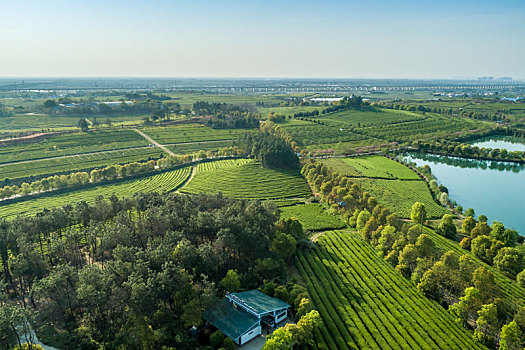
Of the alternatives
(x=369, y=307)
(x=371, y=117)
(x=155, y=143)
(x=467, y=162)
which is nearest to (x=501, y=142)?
(x=467, y=162)

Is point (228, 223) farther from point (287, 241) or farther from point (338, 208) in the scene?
point (338, 208)

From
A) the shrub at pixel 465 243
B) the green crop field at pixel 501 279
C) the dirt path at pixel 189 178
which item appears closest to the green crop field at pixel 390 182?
the green crop field at pixel 501 279

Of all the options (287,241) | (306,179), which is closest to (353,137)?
(306,179)

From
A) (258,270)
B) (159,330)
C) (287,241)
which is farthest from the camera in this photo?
(287,241)

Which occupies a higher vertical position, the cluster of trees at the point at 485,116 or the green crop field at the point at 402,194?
the cluster of trees at the point at 485,116

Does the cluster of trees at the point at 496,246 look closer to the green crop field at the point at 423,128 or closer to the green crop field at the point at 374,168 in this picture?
the green crop field at the point at 374,168

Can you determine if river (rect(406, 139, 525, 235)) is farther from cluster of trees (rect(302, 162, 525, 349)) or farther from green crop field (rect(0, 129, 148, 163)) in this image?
green crop field (rect(0, 129, 148, 163))

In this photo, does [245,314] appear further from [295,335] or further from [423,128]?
[423,128]
